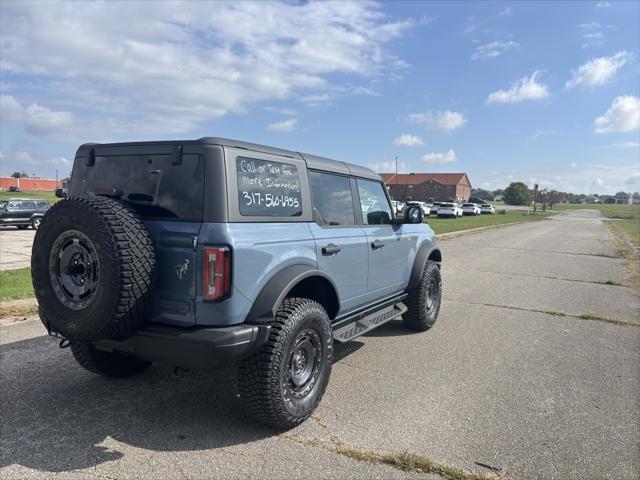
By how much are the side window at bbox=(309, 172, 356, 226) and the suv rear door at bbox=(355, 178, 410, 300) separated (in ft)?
0.82

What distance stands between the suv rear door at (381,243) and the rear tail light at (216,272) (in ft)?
6.54

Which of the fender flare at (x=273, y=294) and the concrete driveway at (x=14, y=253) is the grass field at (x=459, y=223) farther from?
the fender flare at (x=273, y=294)

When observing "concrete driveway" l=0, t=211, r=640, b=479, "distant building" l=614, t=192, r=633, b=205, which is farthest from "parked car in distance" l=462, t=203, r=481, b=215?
"distant building" l=614, t=192, r=633, b=205

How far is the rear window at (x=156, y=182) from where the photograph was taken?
321cm

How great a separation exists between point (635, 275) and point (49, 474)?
12.6 metres

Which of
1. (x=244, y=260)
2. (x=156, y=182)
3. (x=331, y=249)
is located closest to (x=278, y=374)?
(x=244, y=260)

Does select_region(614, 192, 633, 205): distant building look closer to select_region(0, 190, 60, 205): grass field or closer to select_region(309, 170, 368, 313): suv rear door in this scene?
select_region(0, 190, 60, 205): grass field

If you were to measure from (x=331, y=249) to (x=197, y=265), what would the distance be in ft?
4.29

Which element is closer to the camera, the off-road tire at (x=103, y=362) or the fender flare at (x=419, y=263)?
the off-road tire at (x=103, y=362)

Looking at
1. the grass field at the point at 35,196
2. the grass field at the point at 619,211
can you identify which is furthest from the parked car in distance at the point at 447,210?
the grass field at the point at 35,196

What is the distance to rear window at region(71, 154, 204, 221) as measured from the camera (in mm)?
3215

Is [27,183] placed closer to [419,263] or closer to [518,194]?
[419,263]

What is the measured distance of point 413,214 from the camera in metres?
5.73

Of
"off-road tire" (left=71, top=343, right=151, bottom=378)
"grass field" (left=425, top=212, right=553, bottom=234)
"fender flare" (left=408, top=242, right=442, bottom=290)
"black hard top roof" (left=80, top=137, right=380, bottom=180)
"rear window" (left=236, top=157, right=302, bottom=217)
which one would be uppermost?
"black hard top roof" (left=80, top=137, right=380, bottom=180)
